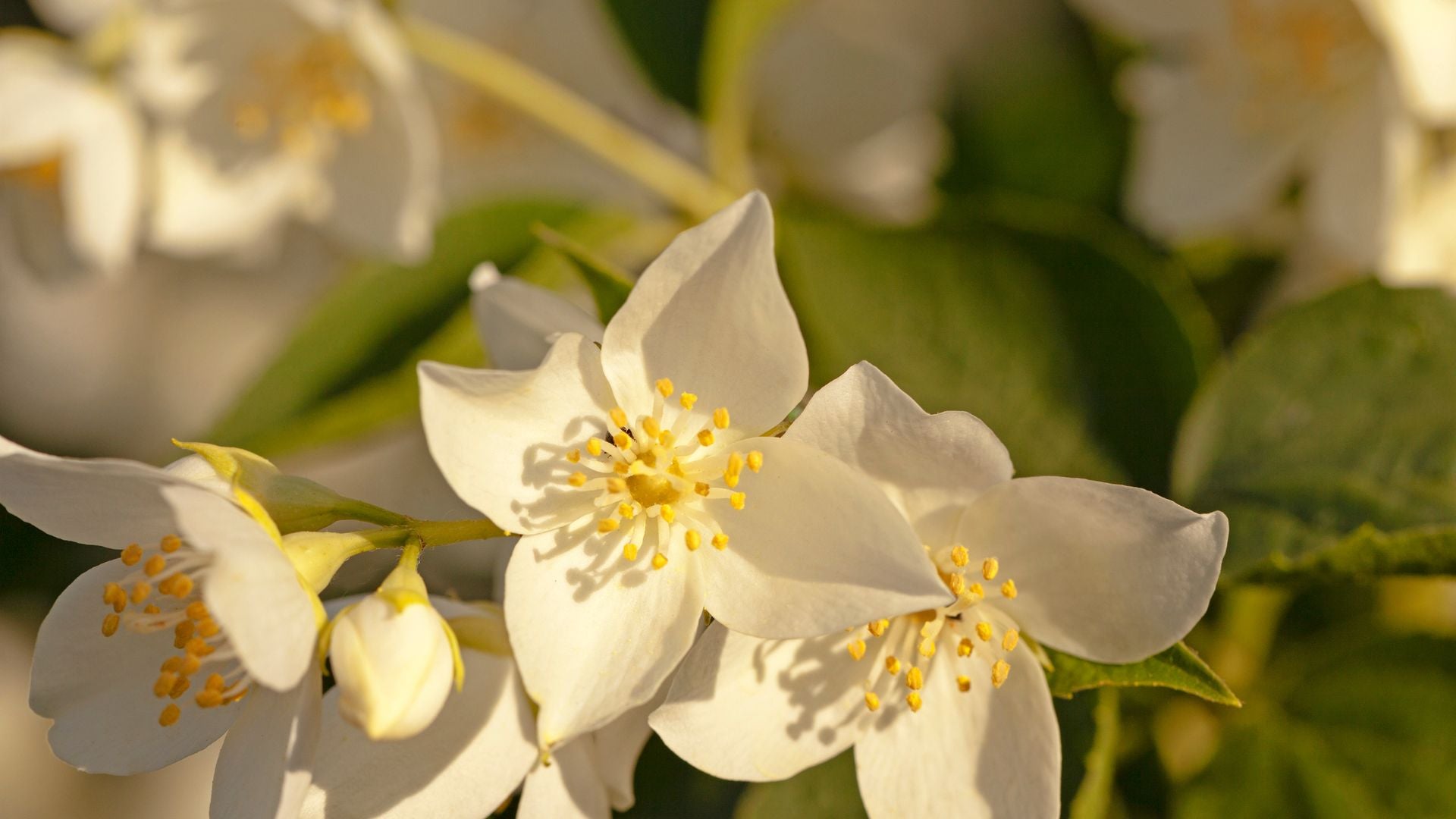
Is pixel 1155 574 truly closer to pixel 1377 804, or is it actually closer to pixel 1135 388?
pixel 1135 388

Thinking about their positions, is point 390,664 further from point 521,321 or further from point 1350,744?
point 1350,744

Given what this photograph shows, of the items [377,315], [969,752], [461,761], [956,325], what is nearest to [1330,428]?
[956,325]

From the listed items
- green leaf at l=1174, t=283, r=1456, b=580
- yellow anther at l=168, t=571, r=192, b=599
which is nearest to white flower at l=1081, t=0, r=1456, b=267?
green leaf at l=1174, t=283, r=1456, b=580

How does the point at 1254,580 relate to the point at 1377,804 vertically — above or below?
above

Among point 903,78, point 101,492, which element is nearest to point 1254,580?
point 101,492

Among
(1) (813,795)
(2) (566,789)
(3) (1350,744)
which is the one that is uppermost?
(2) (566,789)

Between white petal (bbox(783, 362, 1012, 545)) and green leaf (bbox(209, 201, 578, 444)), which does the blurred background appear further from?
white petal (bbox(783, 362, 1012, 545))
